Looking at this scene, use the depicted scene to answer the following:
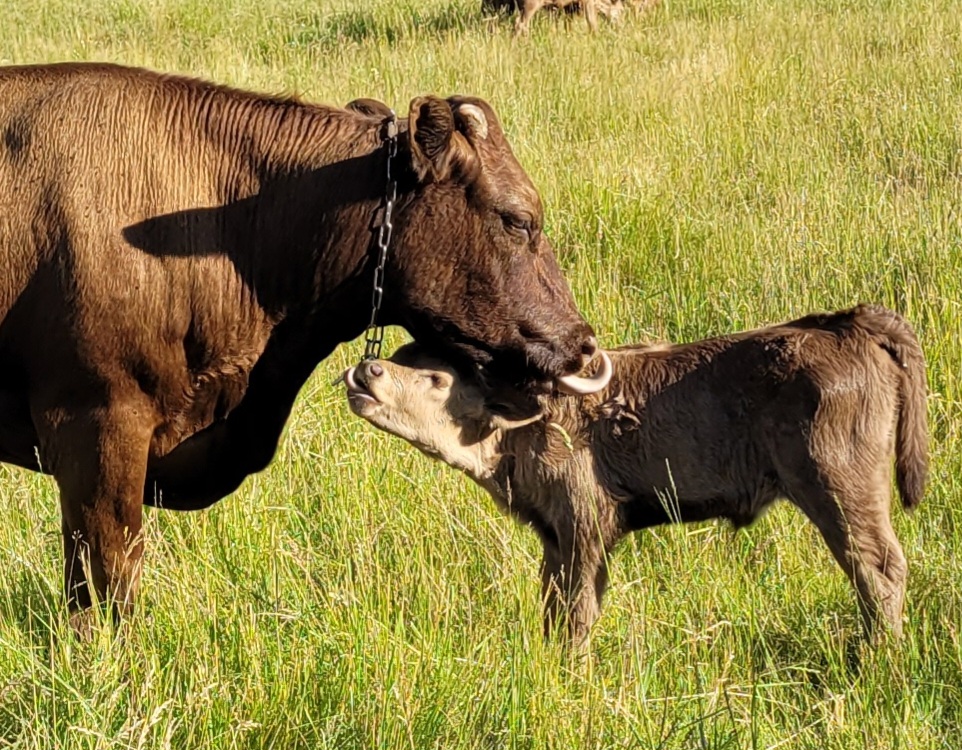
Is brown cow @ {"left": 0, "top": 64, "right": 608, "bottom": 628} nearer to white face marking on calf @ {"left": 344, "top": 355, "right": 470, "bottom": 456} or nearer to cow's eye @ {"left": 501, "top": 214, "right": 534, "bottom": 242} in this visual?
cow's eye @ {"left": 501, "top": 214, "right": 534, "bottom": 242}

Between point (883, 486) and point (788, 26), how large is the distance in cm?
800

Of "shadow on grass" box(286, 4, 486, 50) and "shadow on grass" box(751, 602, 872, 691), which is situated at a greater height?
"shadow on grass" box(751, 602, 872, 691)

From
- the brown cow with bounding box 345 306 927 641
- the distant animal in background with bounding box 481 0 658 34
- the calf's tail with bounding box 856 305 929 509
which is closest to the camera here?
the brown cow with bounding box 345 306 927 641

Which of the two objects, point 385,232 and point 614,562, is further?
point 614,562

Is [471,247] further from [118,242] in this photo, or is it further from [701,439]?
[701,439]

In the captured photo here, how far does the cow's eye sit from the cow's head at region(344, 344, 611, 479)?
68 centimetres

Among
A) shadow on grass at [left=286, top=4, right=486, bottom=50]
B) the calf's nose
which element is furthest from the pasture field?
shadow on grass at [left=286, top=4, right=486, bottom=50]

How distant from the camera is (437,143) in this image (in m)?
4.07

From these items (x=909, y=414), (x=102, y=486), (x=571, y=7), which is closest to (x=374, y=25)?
(x=571, y=7)

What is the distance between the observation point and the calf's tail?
479 cm

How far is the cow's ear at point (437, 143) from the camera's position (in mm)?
4023

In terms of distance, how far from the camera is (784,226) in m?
7.43

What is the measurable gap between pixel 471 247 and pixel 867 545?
1580mm

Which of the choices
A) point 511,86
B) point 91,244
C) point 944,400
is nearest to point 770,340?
point 944,400
